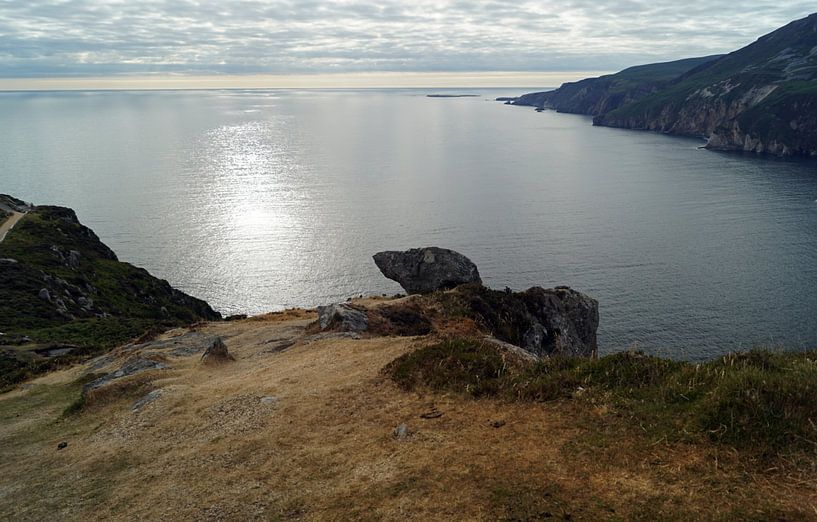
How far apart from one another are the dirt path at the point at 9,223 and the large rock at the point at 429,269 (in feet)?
207

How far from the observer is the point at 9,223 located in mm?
88750

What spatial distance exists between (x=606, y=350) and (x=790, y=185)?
407 feet

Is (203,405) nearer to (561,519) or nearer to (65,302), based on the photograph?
(561,519)

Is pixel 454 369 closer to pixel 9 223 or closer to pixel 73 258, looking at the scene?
pixel 73 258

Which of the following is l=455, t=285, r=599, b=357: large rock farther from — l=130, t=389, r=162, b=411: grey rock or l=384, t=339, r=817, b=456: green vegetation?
l=130, t=389, r=162, b=411: grey rock

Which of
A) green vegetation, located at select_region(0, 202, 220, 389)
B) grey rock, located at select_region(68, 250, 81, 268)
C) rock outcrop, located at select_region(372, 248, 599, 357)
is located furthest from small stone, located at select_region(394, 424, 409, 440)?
grey rock, located at select_region(68, 250, 81, 268)

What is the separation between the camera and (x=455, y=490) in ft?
42.4

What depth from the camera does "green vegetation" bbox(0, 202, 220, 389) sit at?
4369cm

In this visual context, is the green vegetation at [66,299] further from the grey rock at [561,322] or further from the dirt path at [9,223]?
the grey rock at [561,322]

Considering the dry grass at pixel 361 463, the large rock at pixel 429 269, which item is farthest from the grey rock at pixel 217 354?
the large rock at pixel 429 269

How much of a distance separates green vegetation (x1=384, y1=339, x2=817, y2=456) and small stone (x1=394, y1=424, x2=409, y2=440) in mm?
2782

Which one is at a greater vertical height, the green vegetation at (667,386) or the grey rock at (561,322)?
the green vegetation at (667,386)

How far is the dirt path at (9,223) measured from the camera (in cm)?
8193

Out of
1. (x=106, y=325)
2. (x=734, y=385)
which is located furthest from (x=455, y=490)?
(x=106, y=325)
